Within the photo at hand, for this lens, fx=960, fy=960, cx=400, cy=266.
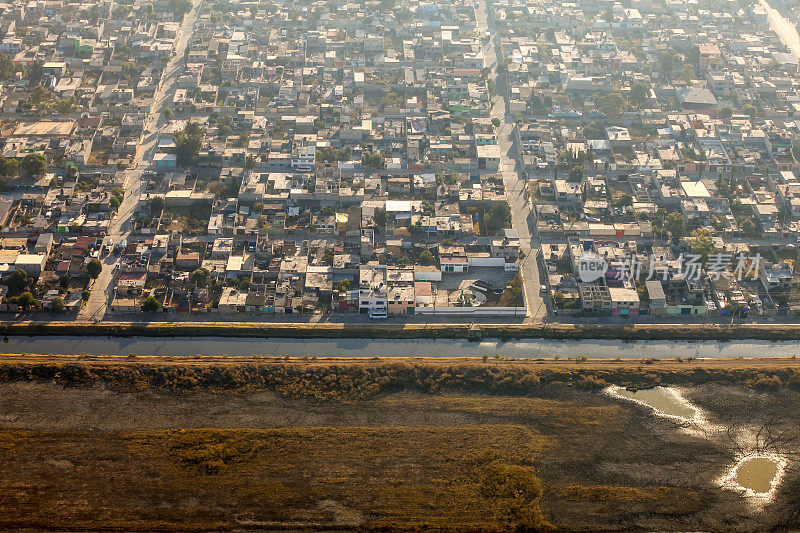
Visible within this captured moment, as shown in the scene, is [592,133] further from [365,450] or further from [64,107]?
[64,107]

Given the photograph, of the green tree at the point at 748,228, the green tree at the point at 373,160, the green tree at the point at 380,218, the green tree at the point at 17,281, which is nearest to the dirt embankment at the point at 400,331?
the green tree at the point at 17,281

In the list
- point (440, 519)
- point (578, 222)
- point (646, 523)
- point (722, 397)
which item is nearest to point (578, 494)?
point (646, 523)

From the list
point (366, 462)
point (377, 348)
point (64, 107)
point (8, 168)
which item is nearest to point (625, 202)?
point (377, 348)

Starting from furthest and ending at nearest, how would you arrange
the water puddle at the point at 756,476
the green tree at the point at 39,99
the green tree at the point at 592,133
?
1. the green tree at the point at 39,99
2. the green tree at the point at 592,133
3. the water puddle at the point at 756,476

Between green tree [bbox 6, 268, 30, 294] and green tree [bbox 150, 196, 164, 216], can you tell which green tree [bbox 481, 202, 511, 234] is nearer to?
green tree [bbox 150, 196, 164, 216]

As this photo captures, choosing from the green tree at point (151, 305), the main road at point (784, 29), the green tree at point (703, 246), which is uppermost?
the green tree at point (703, 246)

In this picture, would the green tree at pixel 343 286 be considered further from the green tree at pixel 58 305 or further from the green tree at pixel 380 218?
the green tree at pixel 58 305

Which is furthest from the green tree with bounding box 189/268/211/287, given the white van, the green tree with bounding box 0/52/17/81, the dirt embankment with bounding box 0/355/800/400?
the green tree with bounding box 0/52/17/81

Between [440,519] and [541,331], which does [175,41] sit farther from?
[440,519]
